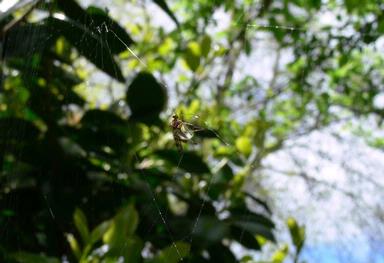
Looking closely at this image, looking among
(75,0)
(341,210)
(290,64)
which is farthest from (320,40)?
(75,0)

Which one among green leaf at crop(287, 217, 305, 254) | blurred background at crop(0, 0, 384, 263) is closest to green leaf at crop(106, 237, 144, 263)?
blurred background at crop(0, 0, 384, 263)

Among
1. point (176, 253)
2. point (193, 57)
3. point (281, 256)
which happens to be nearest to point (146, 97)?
point (193, 57)

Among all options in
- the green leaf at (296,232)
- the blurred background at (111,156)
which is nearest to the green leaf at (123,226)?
the blurred background at (111,156)

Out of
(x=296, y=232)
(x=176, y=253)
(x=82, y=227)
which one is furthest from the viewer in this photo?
(x=296, y=232)

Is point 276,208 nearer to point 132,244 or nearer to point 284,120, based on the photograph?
point 284,120

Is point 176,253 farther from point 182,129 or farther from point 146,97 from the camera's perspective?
point 146,97

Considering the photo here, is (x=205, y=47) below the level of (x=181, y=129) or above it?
above

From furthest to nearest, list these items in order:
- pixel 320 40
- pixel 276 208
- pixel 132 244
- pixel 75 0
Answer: pixel 276 208
pixel 320 40
pixel 75 0
pixel 132 244

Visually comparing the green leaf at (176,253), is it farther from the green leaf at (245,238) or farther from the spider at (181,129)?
the green leaf at (245,238)

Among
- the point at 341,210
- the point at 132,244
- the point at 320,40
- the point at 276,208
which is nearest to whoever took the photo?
the point at 132,244
